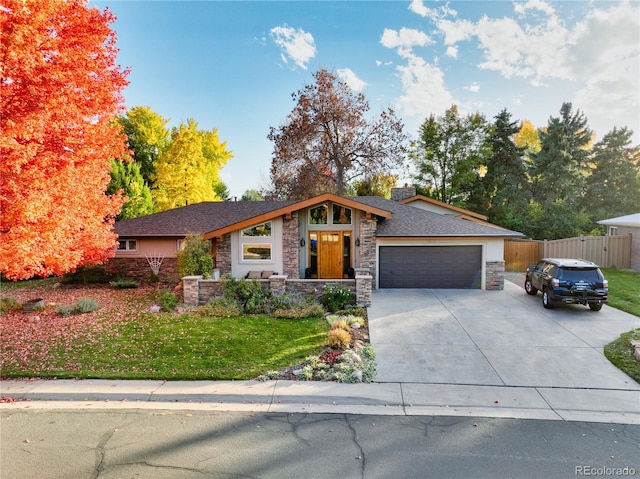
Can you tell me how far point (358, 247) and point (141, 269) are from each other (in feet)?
35.6

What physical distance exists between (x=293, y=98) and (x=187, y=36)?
16023 mm

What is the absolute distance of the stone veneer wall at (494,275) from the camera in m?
14.6

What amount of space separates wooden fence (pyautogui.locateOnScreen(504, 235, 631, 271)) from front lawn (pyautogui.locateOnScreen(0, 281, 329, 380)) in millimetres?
16141

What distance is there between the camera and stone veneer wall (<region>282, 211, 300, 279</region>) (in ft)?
47.5

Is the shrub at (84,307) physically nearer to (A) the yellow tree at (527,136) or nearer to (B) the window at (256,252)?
(B) the window at (256,252)

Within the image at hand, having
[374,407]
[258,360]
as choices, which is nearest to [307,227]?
[258,360]

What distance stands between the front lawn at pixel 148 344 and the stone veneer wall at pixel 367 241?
16.3ft

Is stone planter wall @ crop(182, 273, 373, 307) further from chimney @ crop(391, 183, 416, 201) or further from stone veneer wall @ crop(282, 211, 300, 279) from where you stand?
chimney @ crop(391, 183, 416, 201)

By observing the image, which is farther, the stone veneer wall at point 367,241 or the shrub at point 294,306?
the stone veneer wall at point 367,241

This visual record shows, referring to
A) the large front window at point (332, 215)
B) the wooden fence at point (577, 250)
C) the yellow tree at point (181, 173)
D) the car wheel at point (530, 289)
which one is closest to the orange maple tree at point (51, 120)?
the large front window at point (332, 215)

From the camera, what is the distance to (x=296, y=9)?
1792 cm

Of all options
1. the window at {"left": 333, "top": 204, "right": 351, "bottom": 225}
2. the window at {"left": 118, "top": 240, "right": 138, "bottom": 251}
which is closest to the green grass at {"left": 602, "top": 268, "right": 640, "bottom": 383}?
the window at {"left": 333, "top": 204, "right": 351, "bottom": 225}

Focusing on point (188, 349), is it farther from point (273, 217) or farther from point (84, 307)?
point (273, 217)

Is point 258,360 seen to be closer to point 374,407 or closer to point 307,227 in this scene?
point 374,407
